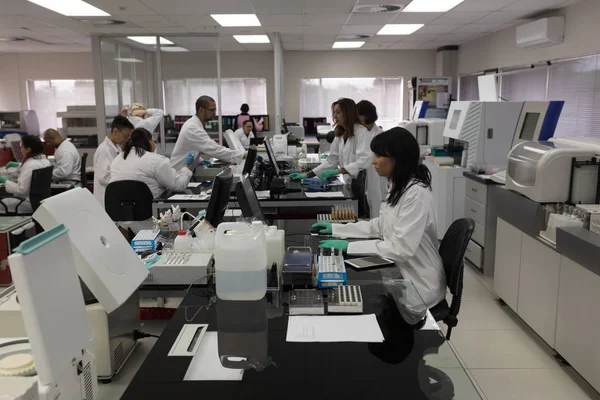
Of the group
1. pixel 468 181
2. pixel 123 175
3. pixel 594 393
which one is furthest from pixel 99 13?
pixel 594 393

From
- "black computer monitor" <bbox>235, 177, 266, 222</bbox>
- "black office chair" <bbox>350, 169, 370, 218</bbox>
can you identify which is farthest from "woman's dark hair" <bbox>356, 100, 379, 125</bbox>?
"black computer monitor" <bbox>235, 177, 266, 222</bbox>

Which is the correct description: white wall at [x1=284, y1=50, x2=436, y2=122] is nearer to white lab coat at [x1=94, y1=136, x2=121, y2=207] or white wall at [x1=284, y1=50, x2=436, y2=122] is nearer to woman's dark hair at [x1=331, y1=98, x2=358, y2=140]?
woman's dark hair at [x1=331, y1=98, x2=358, y2=140]

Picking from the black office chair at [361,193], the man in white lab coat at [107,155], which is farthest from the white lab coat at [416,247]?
the man in white lab coat at [107,155]

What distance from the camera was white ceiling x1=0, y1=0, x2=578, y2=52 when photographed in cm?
550

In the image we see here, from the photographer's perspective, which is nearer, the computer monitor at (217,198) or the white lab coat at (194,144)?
the computer monitor at (217,198)

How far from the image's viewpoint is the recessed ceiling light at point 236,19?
622cm

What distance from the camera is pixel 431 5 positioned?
5672 mm

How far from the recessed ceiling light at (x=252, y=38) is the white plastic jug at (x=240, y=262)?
687cm

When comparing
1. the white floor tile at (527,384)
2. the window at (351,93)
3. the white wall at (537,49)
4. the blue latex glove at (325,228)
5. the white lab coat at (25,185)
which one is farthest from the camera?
the window at (351,93)

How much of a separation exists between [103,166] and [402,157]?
10.5 feet

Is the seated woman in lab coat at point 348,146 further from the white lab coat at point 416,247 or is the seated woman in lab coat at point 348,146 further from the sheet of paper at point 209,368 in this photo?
the sheet of paper at point 209,368

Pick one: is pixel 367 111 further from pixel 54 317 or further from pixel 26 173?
pixel 54 317

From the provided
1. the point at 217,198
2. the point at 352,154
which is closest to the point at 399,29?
the point at 352,154

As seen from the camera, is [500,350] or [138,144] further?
[138,144]
